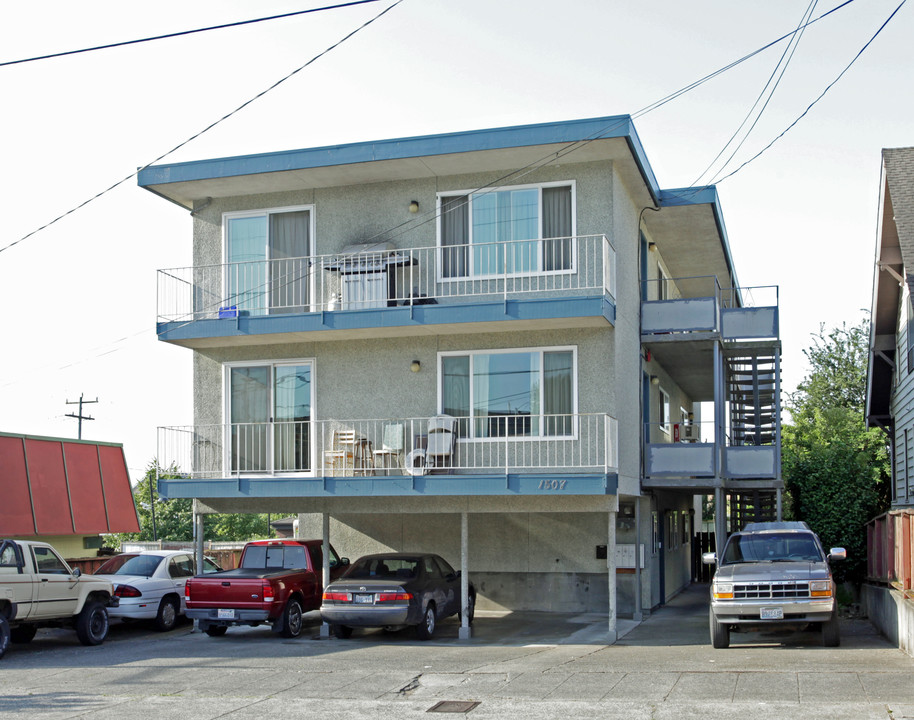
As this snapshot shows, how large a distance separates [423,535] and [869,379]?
1218cm

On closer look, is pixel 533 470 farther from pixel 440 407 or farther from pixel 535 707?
pixel 535 707

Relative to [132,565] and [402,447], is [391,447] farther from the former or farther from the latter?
[132,565]

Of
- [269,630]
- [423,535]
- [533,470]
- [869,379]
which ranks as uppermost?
[869,379]

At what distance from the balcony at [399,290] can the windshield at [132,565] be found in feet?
13.7

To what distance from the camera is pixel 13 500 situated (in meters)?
23.4

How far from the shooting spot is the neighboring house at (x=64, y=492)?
23.6 m

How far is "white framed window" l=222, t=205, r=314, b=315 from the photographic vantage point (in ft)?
68.0

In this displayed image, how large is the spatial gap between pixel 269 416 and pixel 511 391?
490cm

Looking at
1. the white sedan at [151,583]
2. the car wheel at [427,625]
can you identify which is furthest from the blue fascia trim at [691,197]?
the white sedan at [151,583]

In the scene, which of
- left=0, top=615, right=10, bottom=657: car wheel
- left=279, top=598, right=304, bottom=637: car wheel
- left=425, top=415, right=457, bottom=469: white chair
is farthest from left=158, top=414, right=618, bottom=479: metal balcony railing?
left=0, top=615, right=10, bottom=657: car wheel

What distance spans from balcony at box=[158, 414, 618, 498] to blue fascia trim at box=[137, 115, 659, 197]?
4823mm

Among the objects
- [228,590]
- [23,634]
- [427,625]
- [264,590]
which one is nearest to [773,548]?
[427,625]

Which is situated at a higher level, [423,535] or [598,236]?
[598,236]

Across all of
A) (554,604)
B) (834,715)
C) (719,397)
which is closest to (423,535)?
(554,604)
